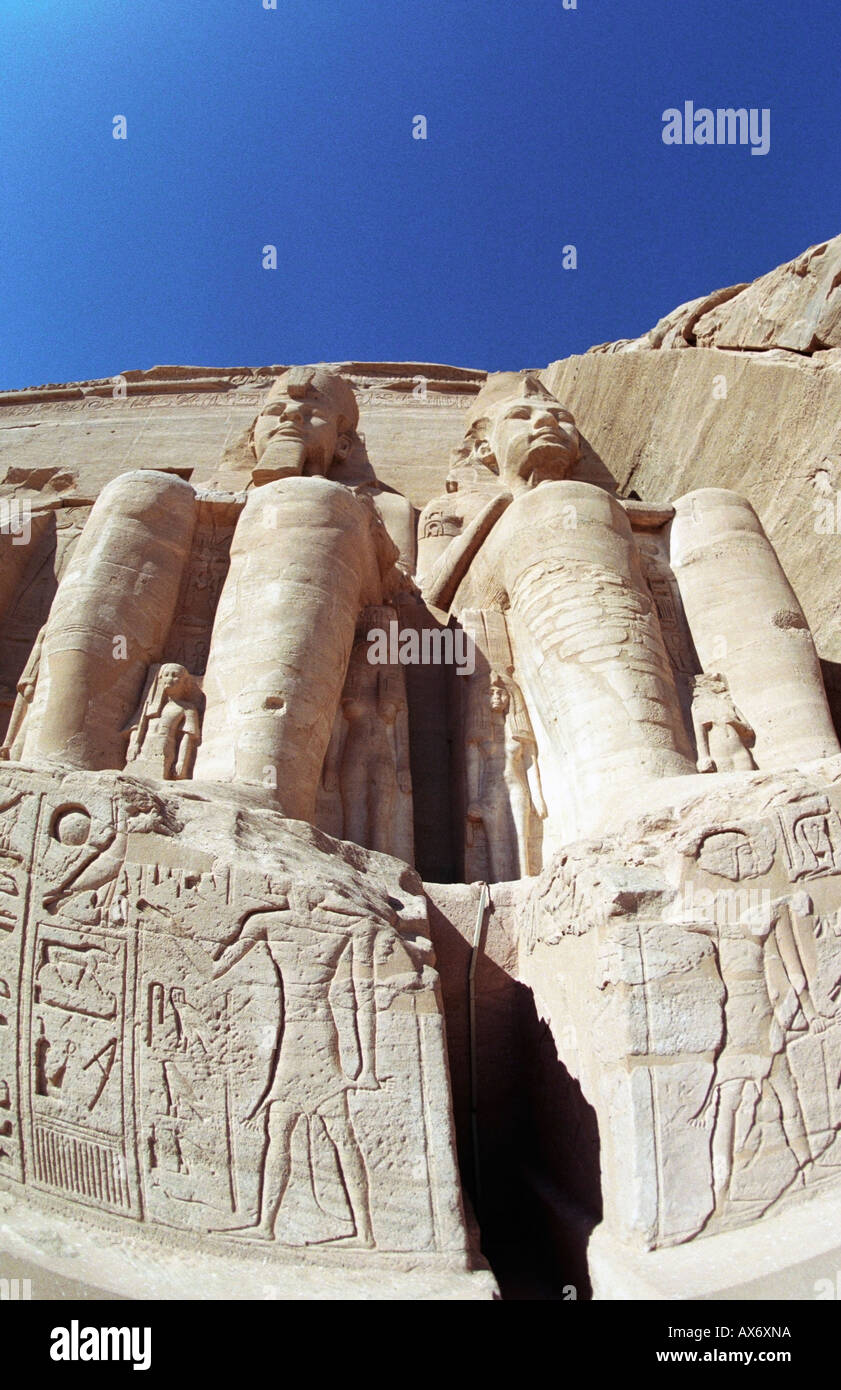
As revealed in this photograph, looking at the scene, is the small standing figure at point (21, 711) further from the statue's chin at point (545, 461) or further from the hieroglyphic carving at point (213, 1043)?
the statue's chin at point (545, 461)

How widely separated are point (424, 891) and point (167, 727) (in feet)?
4.16

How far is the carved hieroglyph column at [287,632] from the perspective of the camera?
11.8 feet

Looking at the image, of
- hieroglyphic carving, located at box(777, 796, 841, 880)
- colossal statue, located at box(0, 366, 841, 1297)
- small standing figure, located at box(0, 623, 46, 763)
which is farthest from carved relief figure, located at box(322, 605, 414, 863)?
hieroglyphic carving, located at box(777, 796, 841, 880)

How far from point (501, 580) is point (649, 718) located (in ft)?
4.87

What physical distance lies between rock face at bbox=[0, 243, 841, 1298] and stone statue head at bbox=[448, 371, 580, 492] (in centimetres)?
4

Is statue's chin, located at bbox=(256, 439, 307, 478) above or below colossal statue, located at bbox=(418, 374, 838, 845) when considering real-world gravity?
above

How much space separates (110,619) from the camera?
4195 mm

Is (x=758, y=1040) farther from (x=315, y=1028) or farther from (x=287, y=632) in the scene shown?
(x=287, y=632)

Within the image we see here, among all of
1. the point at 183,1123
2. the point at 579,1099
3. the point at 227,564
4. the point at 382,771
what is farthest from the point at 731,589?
the point at 183,1123

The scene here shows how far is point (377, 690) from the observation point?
4.49 metres

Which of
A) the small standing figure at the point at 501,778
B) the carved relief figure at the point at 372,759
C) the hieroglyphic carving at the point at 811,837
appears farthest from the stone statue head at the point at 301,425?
the hieroglyphic carving at the point at 811,837

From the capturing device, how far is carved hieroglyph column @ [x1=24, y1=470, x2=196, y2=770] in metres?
3.85

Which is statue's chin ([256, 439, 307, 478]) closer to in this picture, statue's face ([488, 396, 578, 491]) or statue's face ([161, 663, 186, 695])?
statue's face ([488, 396, 578, 491])

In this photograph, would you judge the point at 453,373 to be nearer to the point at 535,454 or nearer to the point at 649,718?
the point at 535,454
